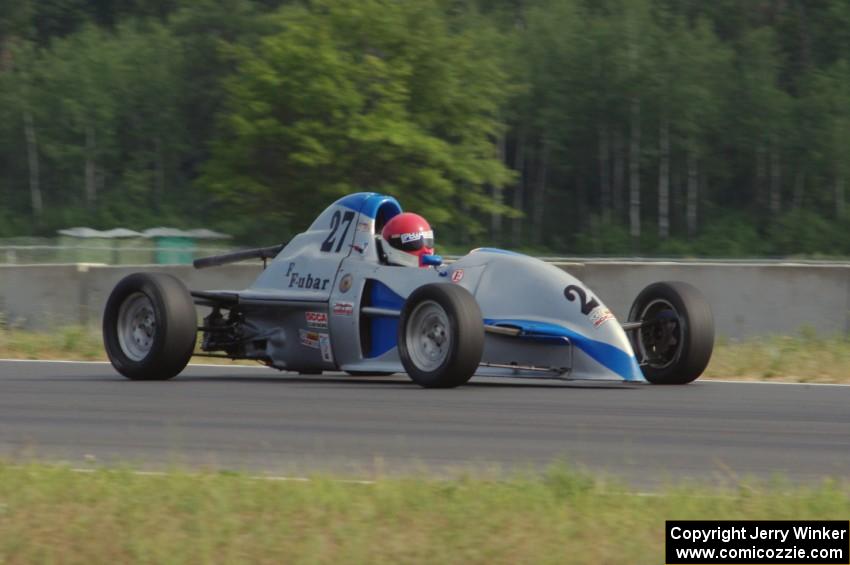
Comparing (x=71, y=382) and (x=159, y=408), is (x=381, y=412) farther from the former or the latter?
(x=71, y=382)

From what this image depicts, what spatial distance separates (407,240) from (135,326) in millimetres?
2336

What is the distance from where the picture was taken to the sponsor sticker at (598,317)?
11000 mm

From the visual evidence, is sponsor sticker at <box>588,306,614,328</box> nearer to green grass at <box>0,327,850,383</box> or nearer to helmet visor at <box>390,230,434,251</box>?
helmet visor at <box>390,230,434,251</box>

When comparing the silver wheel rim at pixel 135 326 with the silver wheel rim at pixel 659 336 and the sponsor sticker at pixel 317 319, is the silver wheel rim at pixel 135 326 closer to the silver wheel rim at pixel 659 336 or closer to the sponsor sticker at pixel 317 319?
the sponsor sticker at pixel 317 319

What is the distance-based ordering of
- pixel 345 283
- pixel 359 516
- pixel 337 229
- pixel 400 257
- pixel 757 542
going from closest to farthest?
pixel 757 542 < pixel 359 516 < pixel 345 283 < pixel 400 257 < pixel 337 229

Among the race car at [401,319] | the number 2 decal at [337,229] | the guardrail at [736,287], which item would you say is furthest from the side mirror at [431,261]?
the guardrail at [736,287]

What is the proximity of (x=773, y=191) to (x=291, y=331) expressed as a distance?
A: 55.5m

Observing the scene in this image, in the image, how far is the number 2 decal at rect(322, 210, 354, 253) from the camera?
1274cm

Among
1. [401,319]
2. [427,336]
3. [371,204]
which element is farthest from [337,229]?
[427,336]

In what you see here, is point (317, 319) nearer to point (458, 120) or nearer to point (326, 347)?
point (326, 347)

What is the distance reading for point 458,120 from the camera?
5188 cm

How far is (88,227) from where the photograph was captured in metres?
69.3

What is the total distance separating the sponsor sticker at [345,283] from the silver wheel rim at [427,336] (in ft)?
3.44

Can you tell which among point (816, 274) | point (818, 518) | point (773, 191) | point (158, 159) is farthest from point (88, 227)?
point (818, 518)
